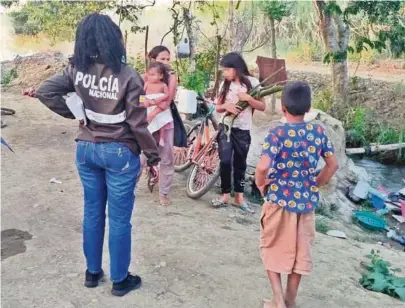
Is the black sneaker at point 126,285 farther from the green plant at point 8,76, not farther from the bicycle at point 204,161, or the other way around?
the green plant at point 8,76

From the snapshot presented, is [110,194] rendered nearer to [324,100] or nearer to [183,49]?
[183,49]

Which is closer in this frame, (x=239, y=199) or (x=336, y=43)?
(x=239, y=199)

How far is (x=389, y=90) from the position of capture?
1206cm

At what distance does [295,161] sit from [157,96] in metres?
2.26

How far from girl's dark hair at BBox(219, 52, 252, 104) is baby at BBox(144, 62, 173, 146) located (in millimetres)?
536

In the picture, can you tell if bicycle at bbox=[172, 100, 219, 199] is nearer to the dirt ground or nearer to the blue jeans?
the dirt ground

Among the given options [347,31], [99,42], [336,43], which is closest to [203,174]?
[99,42]

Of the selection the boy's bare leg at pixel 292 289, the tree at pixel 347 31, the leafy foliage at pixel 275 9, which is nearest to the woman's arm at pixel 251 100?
the boy's bare leg at pixel 292 289

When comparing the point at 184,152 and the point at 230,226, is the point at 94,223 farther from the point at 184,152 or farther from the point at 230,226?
the point at 184,152

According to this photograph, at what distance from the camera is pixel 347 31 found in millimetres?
11070

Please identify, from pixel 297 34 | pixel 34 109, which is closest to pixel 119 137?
pixel 34 109

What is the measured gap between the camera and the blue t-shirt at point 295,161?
2.89 metres

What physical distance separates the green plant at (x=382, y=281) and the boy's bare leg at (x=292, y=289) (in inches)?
33.9

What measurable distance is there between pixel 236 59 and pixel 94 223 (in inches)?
86.0
